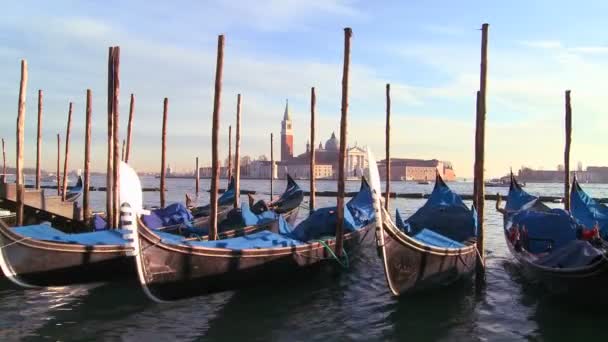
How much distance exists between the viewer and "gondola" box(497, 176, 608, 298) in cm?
588

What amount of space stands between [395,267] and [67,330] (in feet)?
11.6

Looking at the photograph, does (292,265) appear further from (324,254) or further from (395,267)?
(395,267)

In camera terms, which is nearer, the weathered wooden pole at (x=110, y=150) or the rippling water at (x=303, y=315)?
the rippling water at (x=303, y=315)

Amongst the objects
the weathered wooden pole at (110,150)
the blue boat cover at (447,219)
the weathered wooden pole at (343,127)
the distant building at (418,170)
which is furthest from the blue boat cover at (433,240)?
the distant building at (418,170)

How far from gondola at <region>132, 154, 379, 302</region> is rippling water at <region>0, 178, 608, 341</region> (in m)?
0.26

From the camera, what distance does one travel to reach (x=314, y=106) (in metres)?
12.5

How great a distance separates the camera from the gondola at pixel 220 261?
569 cm

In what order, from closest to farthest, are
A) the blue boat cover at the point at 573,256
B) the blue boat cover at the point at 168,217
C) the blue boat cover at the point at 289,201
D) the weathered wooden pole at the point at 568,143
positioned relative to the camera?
1. the blue boat cover at the point at 573,256
2. the blue boat cover at the point at 168,217
3. the weathered wooden pole at the point at 568,143
4. the blue boat cover at the point at 289,201

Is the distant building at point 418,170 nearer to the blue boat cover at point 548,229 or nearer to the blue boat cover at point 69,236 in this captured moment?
the blue boat cover at point 548,229

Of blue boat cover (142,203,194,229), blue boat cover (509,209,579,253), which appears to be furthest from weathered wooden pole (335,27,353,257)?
blue boat cover (142,203,194,229)

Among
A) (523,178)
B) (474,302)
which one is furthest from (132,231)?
(523,178)

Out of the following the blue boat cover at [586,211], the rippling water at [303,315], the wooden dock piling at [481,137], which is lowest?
the rippling water at [303,315]

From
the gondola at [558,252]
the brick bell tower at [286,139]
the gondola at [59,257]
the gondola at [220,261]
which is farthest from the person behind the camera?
the brick bell tower at [286,139]

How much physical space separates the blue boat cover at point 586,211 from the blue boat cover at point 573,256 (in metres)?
3.24
